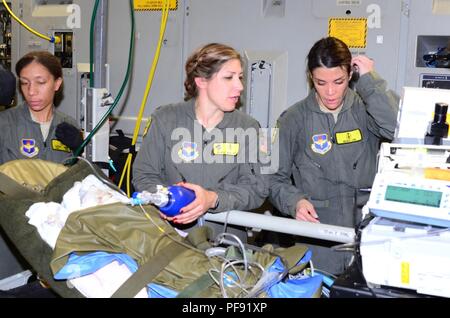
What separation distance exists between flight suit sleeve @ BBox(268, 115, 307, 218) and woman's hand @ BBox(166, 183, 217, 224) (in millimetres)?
524

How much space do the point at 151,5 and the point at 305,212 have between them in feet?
6.52

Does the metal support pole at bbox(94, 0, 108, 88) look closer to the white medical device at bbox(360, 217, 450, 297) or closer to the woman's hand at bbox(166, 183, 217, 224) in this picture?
the woman's hand at bbox(166, 183, 217, 224)

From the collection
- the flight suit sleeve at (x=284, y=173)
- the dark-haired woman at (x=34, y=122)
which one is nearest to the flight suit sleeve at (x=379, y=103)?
the flight suit sleeve at (x=284, y=173)

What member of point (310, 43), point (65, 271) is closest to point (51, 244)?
point (65, 271)

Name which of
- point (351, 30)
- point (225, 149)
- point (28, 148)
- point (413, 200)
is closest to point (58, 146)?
point (28, 148)

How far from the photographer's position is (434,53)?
288cm

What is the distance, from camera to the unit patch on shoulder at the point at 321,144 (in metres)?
2.48

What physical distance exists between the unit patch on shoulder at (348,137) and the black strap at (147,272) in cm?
120

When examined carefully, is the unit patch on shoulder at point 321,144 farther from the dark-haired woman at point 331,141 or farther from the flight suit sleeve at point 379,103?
the flight suit sleeve at point 379,103

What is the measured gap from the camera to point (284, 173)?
2.50m

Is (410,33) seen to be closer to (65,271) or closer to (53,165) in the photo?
(53,165)

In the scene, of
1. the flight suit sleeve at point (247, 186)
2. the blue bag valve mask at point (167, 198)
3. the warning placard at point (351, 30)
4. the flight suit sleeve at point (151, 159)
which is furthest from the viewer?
the warning placard at point (351, 30)
